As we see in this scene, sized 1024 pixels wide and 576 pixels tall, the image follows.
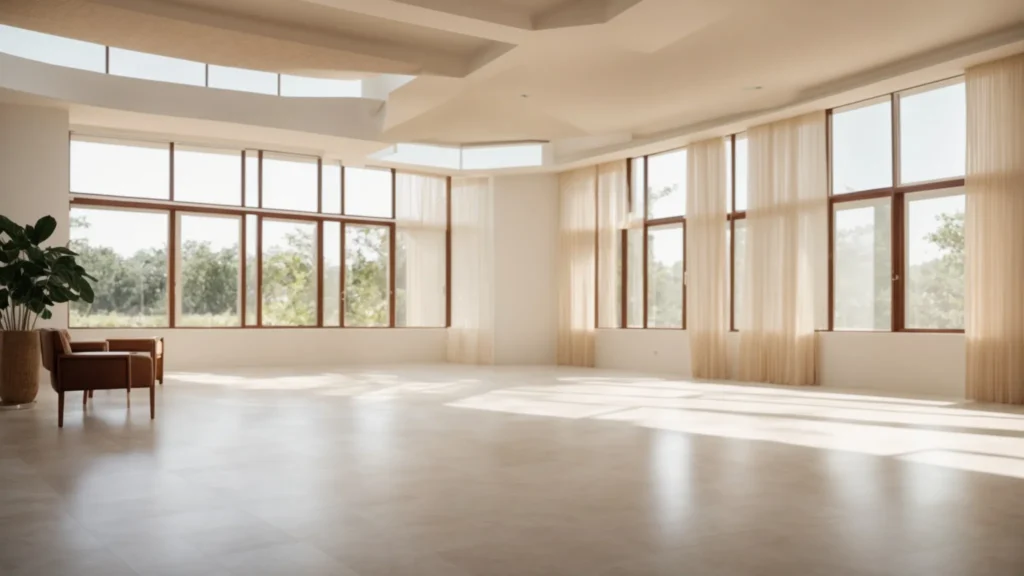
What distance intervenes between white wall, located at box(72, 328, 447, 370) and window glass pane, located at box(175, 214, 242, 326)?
1.12 ft

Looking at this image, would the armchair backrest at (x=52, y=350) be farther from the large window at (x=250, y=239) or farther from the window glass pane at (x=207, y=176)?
the window glass pane at (x=207, y=176)

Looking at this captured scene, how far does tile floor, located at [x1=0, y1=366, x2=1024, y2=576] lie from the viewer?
3072 mm

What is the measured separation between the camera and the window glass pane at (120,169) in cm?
1268

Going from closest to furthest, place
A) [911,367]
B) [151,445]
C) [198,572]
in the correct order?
[198,572], [151,445], [911,367]

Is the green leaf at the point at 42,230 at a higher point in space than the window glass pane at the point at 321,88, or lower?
lower

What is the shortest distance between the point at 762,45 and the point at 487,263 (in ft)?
25.6

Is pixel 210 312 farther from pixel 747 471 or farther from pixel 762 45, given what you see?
pixel 747 471

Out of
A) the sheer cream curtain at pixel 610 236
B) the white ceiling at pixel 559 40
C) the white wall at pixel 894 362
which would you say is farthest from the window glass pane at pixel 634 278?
the white ceiling at pixel 559 40

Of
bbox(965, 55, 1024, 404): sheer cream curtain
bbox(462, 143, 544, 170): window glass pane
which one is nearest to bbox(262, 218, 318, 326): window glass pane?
bbox(462, 143, 544, 170): window glass pane

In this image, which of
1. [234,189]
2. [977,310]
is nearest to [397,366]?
[234,189]

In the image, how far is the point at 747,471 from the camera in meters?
4.88

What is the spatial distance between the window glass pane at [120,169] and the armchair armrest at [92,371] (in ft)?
22.4

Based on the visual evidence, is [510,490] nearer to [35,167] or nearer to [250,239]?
[35,167]

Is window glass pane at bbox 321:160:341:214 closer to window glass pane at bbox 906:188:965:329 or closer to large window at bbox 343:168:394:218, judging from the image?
large window at bbox 343:168:394:218
